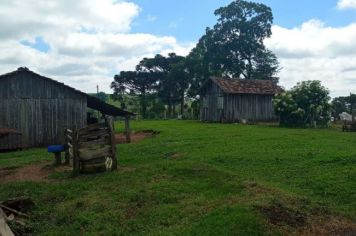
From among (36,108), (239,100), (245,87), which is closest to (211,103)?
A: (239,100)

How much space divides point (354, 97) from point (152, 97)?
3271 cm

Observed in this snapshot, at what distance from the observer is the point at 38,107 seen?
87.7 ft

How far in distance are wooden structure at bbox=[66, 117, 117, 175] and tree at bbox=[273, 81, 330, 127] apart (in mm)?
22955

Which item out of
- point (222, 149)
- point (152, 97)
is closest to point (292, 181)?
point (222, 149)

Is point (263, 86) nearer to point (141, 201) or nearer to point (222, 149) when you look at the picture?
point (222, 149)

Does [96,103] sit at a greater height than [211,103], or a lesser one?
lesser

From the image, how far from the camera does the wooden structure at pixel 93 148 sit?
14.4m

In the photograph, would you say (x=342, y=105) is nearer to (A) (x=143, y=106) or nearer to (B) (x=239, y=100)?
(B) (x=239, y=100)

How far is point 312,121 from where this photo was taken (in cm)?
3512

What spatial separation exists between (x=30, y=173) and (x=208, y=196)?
25.3 feet

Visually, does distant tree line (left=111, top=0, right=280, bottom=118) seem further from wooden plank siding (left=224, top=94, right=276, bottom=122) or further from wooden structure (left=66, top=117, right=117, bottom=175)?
wooden structure (left=66, top=117, right=117, bottom=175)

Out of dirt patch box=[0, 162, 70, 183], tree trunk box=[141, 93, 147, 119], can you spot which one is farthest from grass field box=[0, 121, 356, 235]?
tree trunk box=[141, 93, 147, 119]

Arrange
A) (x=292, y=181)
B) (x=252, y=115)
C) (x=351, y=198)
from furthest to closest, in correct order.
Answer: (x=252, y=115) → (x=292, y=181) → (x=351, y=198)

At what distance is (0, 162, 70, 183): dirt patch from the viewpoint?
1430 cm
